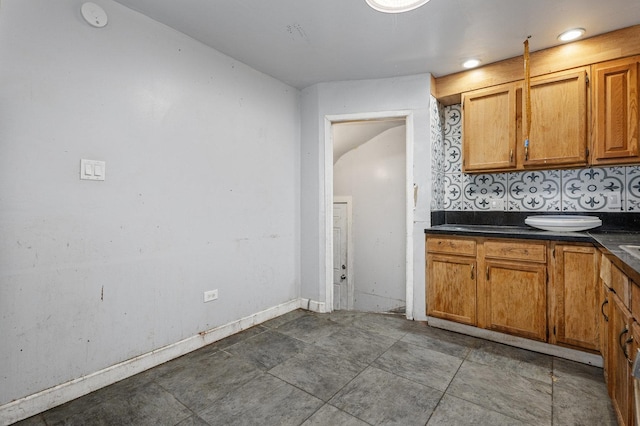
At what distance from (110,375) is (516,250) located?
2.90 m

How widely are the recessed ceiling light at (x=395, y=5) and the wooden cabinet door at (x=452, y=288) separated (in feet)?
6.23

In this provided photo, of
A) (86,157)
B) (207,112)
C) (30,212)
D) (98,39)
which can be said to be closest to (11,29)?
(98,39)

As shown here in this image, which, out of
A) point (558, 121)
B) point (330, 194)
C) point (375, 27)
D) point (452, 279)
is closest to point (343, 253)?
point (330, 194)

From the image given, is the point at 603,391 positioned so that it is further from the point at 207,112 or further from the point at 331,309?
the point at 207,112

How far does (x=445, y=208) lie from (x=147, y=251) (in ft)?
9.00

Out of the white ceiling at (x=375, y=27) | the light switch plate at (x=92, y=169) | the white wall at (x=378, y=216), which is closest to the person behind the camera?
the light switch plate at (x=92, y=169)

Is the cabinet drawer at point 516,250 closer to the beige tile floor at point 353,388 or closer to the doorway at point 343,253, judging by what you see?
the beige tile floor at point 353,388

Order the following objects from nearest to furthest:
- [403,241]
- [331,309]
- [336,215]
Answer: [331,309], [403,241], [336,215]

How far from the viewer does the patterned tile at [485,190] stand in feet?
9.49

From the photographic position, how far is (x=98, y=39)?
1848mm

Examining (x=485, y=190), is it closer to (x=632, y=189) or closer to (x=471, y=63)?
(x=632, y=189)

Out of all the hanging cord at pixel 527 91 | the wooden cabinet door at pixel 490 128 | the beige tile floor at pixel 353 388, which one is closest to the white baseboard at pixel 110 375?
the beige tile floor at pixel 353 388

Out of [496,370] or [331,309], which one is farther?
[331,309]

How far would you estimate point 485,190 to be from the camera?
2.98 m
